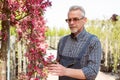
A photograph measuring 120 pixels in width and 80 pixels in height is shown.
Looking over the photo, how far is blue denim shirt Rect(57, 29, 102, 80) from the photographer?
3.23 meters

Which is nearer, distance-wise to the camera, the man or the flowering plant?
the man

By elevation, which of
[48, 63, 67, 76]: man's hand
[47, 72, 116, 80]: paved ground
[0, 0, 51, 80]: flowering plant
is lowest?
[47, 72, 116, 80]: paved ground

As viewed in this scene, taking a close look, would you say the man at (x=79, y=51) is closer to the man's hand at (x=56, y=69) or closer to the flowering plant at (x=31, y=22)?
the man's hand at (x=56, y=69)

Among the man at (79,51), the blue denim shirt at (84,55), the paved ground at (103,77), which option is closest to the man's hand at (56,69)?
the man at (79,51)

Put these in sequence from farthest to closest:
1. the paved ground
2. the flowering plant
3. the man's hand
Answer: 1. the paved ground
2. the flowering plant
3. the man's hand

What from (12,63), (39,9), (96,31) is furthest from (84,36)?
(96,31)

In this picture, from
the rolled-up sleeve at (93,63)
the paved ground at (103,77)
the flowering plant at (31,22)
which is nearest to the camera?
the rolled-up sleeve at (93,63)

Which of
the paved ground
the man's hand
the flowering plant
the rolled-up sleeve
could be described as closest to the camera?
the man's hand

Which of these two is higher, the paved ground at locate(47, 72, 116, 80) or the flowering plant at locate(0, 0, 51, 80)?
the flowering plant at locate(0, 0, 51, 80)

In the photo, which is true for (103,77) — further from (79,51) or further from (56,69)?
(56,69)

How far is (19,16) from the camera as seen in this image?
4738mm

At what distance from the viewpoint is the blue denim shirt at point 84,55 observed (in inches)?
127

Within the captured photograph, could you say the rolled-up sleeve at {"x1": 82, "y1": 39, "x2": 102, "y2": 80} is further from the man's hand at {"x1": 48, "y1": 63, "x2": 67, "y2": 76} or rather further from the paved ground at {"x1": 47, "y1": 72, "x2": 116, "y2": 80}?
the paved ground at {"x1": 47, "y1": 72, "x2": 116, "y2": 80}

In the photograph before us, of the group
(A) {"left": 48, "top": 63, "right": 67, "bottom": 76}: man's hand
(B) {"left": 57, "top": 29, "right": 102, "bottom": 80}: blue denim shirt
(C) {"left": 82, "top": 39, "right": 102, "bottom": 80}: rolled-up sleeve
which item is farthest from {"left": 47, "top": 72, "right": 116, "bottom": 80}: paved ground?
(A) {"left": 48, "top": 63, "right": 67, "bottom": 76}: man's hand
